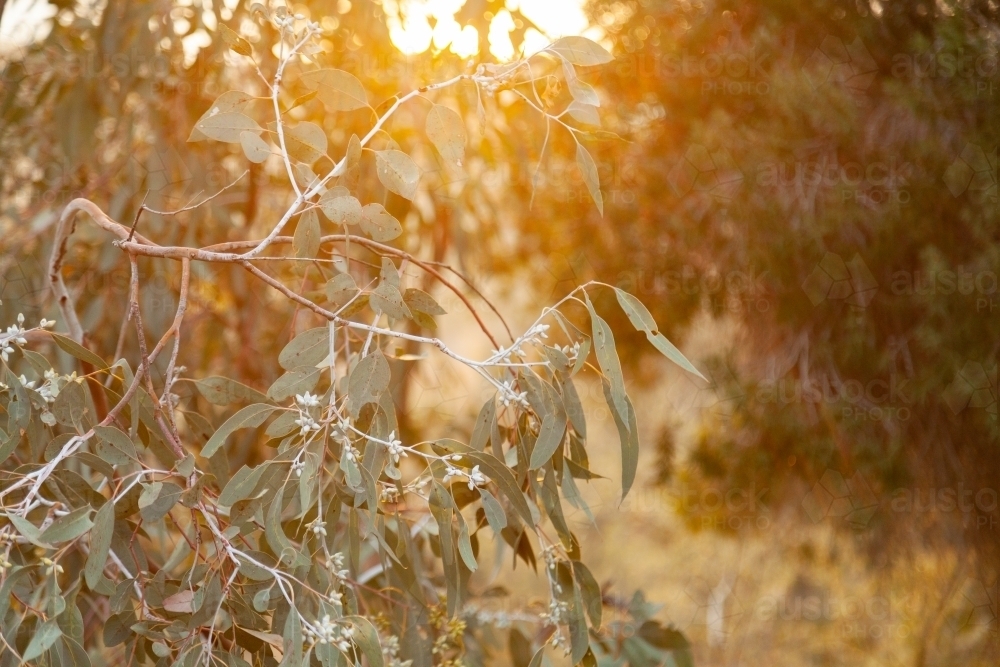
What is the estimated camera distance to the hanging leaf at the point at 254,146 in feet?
1.94

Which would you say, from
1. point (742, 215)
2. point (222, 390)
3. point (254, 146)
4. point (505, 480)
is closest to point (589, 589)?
point (505, 480)

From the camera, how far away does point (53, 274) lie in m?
0.73

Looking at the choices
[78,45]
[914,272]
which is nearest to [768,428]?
[914,272]

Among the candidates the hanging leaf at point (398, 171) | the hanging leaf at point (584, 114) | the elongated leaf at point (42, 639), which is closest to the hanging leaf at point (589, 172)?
the hanging leaf at point (584, 114)

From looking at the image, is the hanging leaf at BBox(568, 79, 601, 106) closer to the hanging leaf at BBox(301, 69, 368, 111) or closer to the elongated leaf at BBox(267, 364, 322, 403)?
the hanging leaf at BBox(301, 69, 368, 111)

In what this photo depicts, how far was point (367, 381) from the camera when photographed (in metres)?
0.56

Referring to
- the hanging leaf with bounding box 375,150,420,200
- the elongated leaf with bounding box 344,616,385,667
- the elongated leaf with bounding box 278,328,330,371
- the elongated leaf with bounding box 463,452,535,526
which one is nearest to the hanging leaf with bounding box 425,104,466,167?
the hanging leaf with bounding box 375,150,420,200

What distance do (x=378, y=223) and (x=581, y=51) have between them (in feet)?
0.73

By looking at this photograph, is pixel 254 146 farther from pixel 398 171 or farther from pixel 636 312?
pixel 636 312

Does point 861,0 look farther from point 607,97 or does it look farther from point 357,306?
point 357,306

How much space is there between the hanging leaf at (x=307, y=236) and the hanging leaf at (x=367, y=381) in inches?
4.2

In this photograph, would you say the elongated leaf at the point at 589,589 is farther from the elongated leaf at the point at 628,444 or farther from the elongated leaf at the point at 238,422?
the elongated leaf at the point at 238,422

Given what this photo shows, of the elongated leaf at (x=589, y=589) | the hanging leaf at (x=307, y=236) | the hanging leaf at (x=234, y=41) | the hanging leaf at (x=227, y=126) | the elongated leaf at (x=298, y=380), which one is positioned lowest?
the elongated leaf at (x=589, y=589)

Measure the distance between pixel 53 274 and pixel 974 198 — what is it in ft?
3.62
